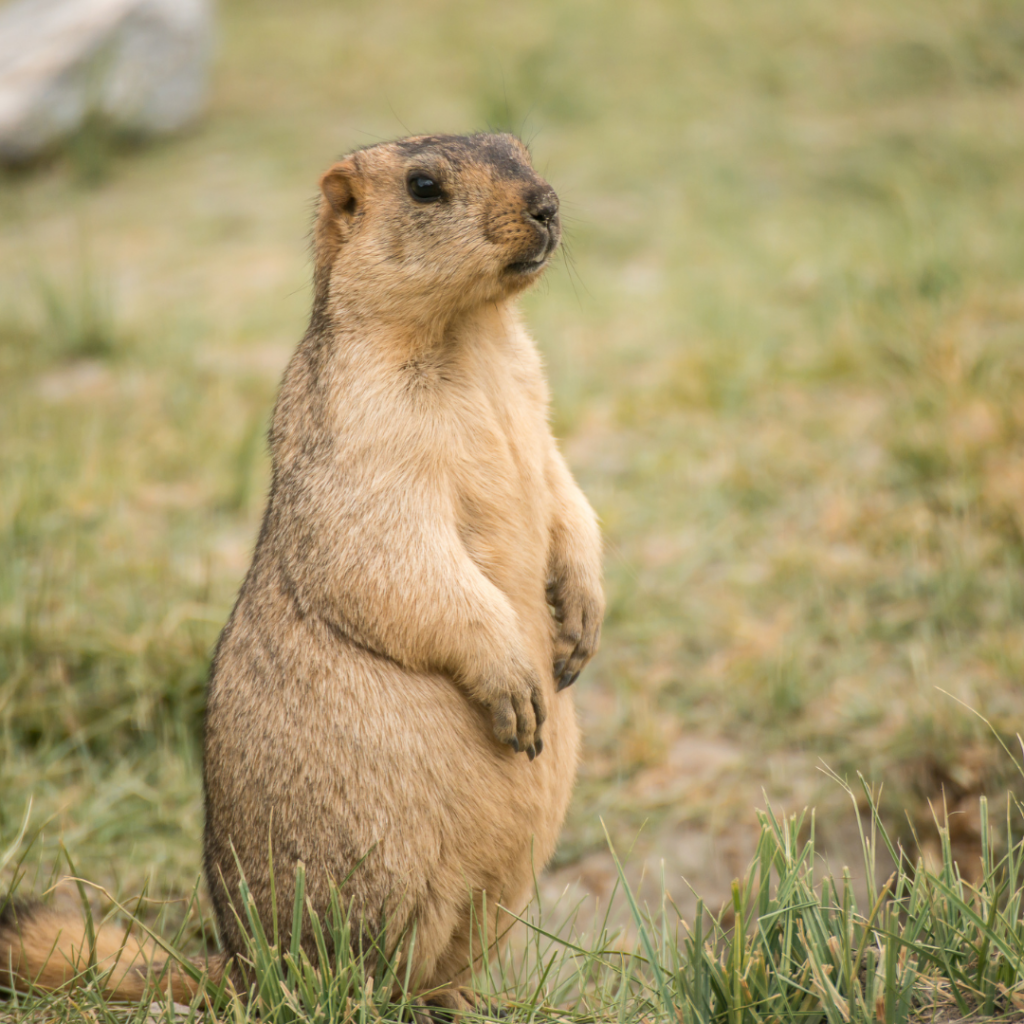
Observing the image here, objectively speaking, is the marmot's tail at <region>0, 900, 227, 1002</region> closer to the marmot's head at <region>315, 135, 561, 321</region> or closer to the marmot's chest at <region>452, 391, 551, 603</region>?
the marmot's chest at <region>452, 391, 551, 603</region>

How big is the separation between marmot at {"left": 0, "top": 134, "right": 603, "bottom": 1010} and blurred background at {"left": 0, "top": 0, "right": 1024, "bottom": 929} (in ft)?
1.72

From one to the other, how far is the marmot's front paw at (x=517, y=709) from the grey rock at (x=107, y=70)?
9.22 metres

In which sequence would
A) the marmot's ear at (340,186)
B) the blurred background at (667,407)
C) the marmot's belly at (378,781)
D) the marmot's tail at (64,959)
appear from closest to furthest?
A: 1. the marmot's belly at (378,781)
2. the marmot's tail at (64,959)
3. the marmot's ear at (340,186)
4. the blurred background at (667,407)

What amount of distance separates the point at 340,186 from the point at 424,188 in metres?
0.30

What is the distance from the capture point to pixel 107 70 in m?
9.98

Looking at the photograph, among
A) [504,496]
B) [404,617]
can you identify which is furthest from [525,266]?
[404,617]

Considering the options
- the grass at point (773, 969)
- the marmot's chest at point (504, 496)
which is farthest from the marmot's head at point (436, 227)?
the grass at point (773, 969)

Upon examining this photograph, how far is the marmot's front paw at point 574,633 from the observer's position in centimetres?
307

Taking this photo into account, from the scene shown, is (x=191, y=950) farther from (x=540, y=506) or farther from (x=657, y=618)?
(x=657, y=618)

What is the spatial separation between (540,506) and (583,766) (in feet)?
5.76

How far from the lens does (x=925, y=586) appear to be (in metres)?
4.75

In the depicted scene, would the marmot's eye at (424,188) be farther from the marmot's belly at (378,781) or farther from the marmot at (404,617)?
the marmot's belly at (378,781)

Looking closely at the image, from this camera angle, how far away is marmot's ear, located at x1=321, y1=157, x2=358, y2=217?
9.99 ft

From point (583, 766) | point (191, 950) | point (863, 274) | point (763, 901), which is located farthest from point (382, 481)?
point (863, 274)
